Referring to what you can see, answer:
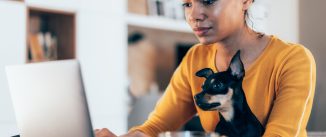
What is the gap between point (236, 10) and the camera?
1167 millimetres

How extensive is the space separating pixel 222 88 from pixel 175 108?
0.16m

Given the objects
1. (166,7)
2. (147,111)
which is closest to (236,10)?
(147,111)

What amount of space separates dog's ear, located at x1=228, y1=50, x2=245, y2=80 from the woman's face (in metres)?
0.06

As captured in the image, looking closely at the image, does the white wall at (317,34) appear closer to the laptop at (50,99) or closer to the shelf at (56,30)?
the shelf at (56,30)

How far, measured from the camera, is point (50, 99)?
Answer: 34.7 inches

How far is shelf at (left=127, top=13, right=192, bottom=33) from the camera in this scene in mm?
3909

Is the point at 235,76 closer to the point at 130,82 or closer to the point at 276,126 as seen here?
the point at 276,126

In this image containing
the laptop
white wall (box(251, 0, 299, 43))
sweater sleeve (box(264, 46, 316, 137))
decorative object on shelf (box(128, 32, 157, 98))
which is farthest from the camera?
white wall (box(251, 0, 299, 43))

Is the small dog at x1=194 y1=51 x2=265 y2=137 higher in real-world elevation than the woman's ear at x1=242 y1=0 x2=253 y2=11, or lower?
lower

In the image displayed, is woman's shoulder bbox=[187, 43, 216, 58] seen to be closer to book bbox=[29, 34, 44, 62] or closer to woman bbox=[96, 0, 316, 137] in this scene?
woman bbox=[96, 0, 316, 137]

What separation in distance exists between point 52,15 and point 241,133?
2638 millimetres

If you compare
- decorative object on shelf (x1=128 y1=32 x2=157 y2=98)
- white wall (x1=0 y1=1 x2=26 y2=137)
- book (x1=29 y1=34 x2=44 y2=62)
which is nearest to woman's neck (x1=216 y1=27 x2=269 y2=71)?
white wall (x1=0 y1=1 x2=26 y2=137)

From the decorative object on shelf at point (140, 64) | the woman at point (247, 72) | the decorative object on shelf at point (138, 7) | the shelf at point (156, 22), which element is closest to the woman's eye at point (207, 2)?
the woman at point (247, 72)

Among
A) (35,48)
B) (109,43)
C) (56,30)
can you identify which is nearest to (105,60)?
(109,43)
